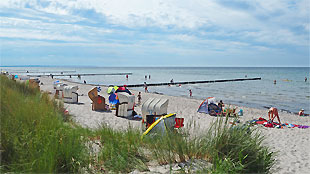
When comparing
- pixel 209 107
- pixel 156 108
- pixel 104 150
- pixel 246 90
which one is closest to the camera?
pixel 104 150

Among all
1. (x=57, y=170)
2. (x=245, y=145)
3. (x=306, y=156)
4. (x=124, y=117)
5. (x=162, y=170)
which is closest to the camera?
(x=57, y=170)

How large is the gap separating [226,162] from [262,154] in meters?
0.77

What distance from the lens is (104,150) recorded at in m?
3.33

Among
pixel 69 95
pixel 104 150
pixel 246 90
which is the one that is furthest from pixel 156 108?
pixel 246 90

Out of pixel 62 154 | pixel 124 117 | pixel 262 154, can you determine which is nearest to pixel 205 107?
pixel 124 117

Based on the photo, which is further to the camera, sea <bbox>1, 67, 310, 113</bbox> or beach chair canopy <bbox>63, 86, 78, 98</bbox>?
sea <bbox>1, 67, 310, 113</bbox>

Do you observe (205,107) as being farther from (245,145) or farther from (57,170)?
(57,170)

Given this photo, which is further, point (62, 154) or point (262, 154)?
point (262, 154)

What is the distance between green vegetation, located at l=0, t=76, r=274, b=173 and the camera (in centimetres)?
265

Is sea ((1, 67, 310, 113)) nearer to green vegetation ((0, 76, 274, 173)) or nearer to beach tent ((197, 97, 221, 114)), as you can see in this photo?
beach tent ((197, 97, 221, 114))

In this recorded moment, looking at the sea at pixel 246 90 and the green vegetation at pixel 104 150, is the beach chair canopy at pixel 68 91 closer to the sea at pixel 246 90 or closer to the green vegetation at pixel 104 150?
the green vegetation at pixel 104 150

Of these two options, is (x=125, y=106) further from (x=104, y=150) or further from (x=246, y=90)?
(x=246, y=90)

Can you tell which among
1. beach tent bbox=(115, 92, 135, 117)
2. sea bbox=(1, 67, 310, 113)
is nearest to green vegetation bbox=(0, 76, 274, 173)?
beach tent bbox=(115, 92, 135, 117)

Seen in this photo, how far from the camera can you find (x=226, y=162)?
2.78 m
